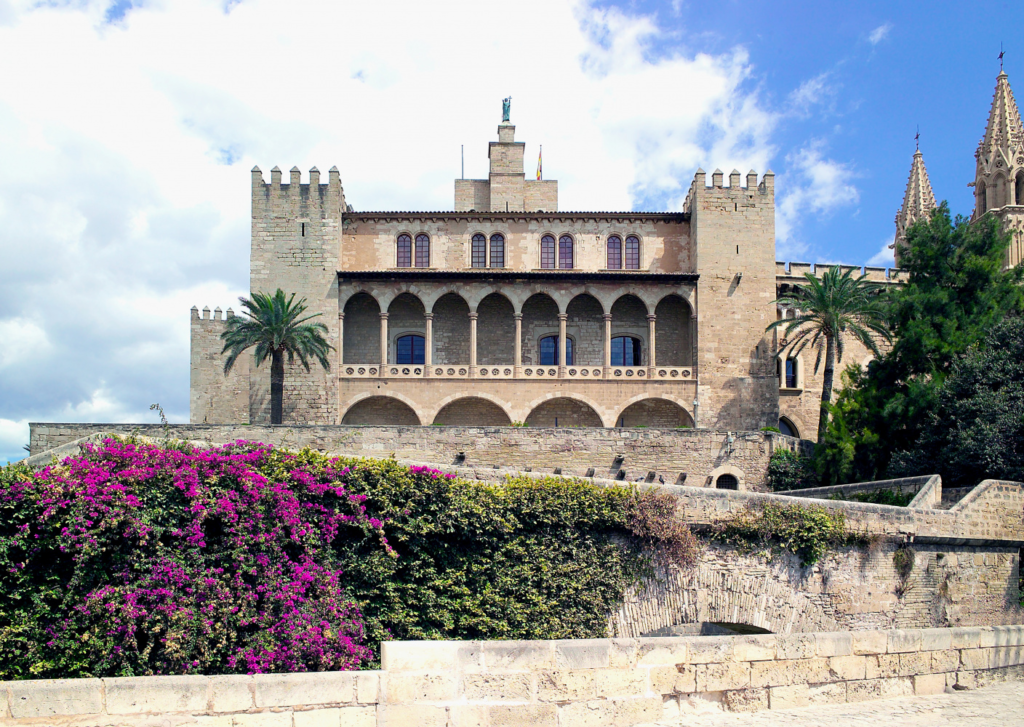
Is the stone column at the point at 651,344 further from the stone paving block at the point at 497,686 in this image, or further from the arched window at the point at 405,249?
the stone paving block at the point at 497,686

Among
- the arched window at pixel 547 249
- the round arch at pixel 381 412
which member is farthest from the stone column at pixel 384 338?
the arched window at pixel 547 249

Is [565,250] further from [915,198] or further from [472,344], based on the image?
[915,198]

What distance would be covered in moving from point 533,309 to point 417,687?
99.2 feet

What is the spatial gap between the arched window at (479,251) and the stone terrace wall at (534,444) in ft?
40.6

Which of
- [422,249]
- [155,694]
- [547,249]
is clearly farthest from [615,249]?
[155,694]

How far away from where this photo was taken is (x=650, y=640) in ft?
30.0

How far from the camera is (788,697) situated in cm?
943

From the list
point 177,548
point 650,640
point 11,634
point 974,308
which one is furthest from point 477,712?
point 974,308

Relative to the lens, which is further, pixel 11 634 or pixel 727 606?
pixel 727 606

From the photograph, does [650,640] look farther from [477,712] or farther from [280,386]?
[280,386]

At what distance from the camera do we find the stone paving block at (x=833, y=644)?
9.60 m

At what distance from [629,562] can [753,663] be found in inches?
174

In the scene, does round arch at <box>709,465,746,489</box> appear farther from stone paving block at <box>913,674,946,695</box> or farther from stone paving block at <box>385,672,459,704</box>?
stone paving block at <box>385,672,459,704</box>

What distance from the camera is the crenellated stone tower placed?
44.6 meters
